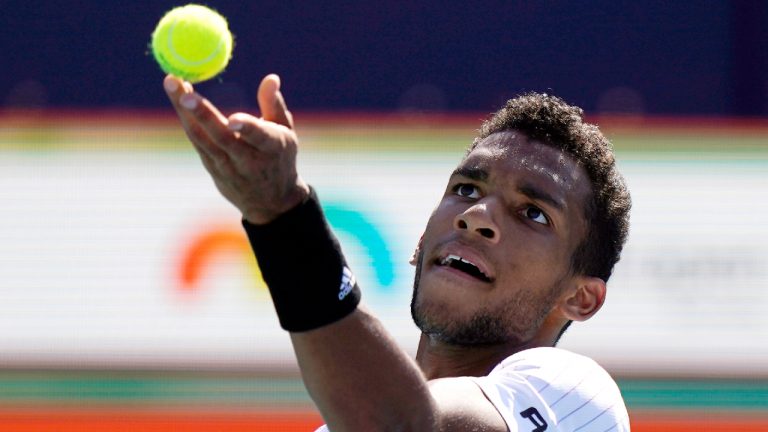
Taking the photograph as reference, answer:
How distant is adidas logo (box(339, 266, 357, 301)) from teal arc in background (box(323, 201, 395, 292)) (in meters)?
4.17

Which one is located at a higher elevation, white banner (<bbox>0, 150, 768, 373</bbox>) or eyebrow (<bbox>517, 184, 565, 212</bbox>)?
white banner (<bbox>0, 150, 768, 373</bbox>)

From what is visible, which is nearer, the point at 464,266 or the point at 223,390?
the point at 464,266

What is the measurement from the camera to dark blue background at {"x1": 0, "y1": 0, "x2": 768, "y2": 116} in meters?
8.16

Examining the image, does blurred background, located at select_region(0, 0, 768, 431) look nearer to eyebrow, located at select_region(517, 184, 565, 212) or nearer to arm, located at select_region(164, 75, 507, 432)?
eyebrow, located at select_region(517, 184, 565, 212)

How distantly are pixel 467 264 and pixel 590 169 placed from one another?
44cm

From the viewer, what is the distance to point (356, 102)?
818 centimetres

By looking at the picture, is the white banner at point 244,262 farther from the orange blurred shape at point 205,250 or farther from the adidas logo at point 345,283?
the adidas logo at point 345,283

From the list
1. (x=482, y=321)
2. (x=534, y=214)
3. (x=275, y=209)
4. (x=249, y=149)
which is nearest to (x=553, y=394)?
(x=482, y=321)

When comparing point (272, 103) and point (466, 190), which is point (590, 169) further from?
point (272, 103)

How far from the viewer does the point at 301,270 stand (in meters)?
2.03

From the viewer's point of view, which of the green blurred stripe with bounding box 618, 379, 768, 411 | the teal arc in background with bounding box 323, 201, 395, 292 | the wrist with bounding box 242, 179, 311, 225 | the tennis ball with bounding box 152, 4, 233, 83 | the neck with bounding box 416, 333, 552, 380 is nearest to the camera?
the wrist with bounding box 242, 179, 311, 225

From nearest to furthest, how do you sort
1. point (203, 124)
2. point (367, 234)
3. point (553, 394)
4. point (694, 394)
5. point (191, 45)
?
point (203, 124) < point (191, 45) < point (553, 394) < point (367, 234) < point (694, 394)

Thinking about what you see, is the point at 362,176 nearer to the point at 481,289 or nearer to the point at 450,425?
the point at 481,289

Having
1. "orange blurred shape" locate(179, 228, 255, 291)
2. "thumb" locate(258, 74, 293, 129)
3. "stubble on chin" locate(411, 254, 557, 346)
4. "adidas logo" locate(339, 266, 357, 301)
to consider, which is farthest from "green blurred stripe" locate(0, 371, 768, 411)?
"thumb" locate(258, 74, 293, 129)
